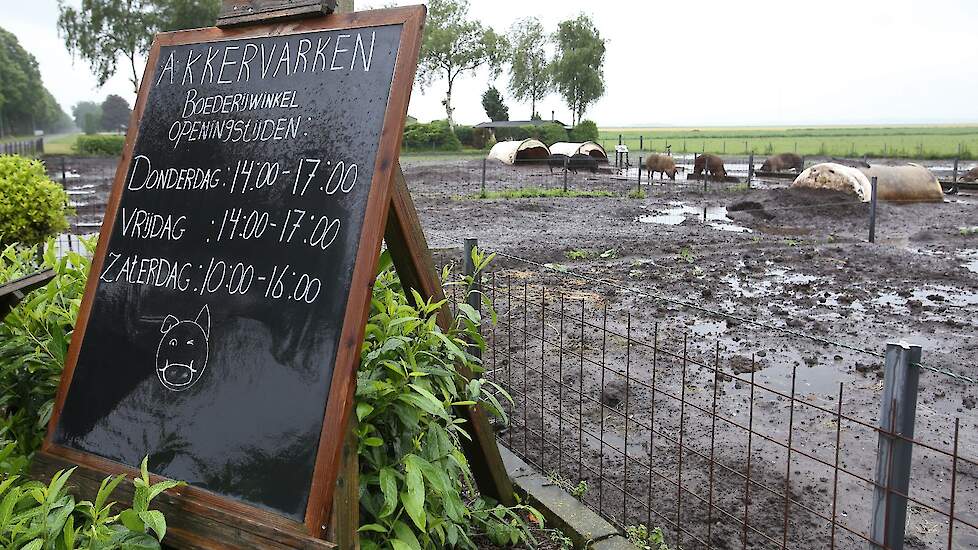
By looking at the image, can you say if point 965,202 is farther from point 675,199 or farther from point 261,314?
point 261,314

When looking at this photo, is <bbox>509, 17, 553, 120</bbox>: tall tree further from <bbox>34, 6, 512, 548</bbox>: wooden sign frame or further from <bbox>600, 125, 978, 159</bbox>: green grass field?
<bbox>34, 6, 512, 548</bbox>: wooden sign frame

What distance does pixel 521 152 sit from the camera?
3462 cm

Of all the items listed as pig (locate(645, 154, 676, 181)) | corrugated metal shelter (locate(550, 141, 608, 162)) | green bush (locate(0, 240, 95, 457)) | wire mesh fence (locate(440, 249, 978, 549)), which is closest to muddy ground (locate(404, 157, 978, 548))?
wire mesh fence (locate(440, 249, 978, 549))

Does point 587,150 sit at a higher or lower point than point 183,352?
higher

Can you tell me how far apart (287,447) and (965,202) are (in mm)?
21041

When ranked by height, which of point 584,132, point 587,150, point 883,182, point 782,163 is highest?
point 584,132

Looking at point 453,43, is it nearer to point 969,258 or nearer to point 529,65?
point 529,65

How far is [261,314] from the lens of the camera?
2246 millimetres

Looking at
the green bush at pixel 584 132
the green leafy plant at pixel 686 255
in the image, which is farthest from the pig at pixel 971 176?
the green bush at pixel 584 132

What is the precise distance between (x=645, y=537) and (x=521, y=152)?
32.0 meters

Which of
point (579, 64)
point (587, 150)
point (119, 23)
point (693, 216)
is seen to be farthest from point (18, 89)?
point (693, 216)

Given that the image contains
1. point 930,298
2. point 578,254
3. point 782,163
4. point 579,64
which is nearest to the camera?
point 930,298

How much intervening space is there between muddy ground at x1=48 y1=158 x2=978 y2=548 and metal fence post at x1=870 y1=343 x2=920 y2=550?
14 cm

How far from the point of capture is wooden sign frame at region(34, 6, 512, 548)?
6.59 ft
